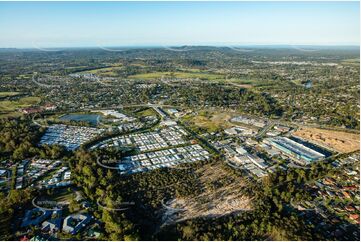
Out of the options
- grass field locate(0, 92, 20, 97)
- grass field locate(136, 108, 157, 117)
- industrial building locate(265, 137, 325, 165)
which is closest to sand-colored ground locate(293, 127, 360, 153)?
industrial building locate(265, 137, 325, 165)

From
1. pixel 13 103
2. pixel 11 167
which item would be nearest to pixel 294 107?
pixel 11 167

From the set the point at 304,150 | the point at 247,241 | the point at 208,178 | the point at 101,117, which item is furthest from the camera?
the point at 101,117

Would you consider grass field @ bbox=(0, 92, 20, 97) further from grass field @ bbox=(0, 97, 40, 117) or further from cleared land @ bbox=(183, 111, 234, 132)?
cleared land @ bbox=(183, 111, 234, 132)

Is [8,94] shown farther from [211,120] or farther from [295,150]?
[295,150]

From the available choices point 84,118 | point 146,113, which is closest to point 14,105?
point 84,118

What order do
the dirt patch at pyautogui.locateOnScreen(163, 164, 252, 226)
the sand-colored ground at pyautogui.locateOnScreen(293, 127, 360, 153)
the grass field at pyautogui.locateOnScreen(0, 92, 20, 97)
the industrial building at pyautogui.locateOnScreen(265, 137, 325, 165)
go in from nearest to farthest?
the dirt patch at pyautogui.locateOnScreen(163, 164, 252, 226) < the industrial building at pyautogui.locateOnScreen(265, 137, 325, 165) < the sand-colored ground at pyautogui.locateOnScreen(293, 127, 360, 153) < the grass field at pyautogui.locateOnScreen(0, 92, 20, 97)

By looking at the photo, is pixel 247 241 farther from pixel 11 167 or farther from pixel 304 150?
pixel 11 167

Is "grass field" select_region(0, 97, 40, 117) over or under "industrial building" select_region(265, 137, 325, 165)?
under

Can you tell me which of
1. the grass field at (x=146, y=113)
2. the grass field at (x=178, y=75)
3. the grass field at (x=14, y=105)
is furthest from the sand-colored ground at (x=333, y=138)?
the grass field at (x=178, y=75)
